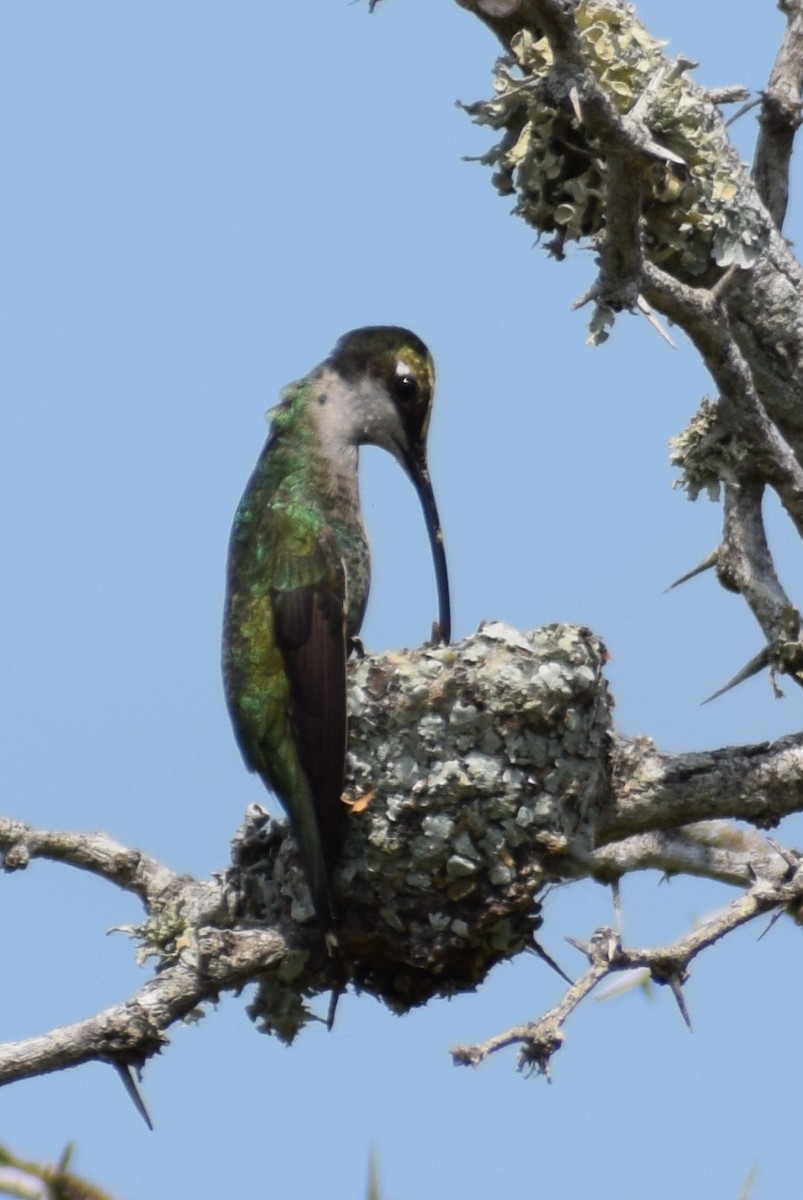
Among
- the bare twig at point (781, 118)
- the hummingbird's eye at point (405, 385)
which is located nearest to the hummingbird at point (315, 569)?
the hummingbird's eye at point (405, 385)

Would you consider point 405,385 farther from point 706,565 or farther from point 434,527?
point 706,565

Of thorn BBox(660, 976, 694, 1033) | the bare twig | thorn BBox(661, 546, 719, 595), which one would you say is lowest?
thorn BBox(660, 976, 694, 1033)

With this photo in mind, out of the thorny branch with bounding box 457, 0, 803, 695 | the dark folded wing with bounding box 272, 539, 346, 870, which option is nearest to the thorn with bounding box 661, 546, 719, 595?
the thorny branch with bounding box 457, 0, 803, 695

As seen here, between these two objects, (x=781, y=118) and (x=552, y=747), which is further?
(x=781, y=118)

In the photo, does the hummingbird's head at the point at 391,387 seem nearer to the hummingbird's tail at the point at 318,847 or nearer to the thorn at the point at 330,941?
the hummingbird's tail at the point at 318,847

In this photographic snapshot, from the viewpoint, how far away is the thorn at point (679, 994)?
3.91m

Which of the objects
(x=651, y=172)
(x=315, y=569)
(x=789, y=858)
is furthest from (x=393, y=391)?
(x=789, y=858)

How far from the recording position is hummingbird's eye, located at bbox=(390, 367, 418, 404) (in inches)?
267

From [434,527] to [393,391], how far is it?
63cm

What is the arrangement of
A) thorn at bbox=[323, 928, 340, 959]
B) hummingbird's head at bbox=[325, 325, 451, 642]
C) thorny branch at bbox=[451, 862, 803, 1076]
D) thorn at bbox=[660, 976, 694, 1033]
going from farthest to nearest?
1. hummingbird's head at bbox=[325, 325, 451, 642]
2. thorn at bbox=[323, 928, 340, 959]
3. thorn at bbox=[660, 976, 694, 1033]
4. thorny branch at bbox=[451, 862, 803, 1076]

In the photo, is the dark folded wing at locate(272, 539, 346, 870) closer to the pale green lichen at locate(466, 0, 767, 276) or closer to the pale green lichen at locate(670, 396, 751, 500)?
the pale green lichen at locate(670, 396, 751, 500)

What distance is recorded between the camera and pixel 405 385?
22.3ft

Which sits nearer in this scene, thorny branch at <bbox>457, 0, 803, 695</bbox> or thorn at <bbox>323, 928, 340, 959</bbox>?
thorn at <bbox>323, 928, 340, 959</bbox>

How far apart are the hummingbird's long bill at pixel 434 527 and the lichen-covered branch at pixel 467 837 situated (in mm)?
1345
